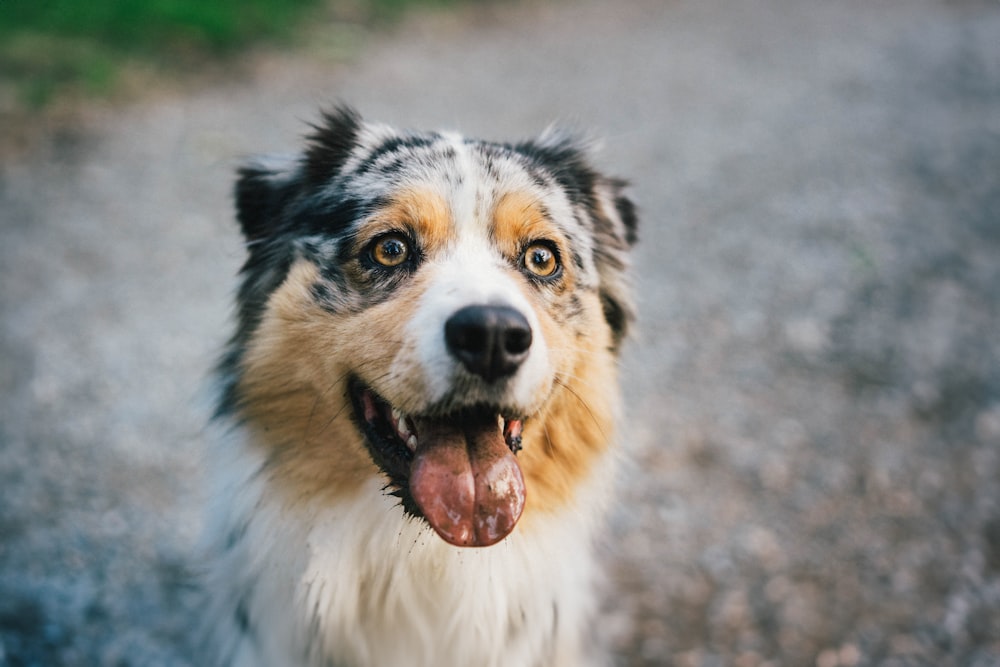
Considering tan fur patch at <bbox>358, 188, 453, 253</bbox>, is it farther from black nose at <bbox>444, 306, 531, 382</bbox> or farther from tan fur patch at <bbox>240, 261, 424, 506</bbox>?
black nose at <bbox>444, 306, 531, 382</bbox>

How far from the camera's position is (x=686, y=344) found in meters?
5.70

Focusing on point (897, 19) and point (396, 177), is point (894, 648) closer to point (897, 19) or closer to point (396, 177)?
point (396, 177)

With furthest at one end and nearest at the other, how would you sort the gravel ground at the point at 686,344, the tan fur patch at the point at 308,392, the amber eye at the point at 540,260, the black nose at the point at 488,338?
the gravel ground at the point at 686,344 → the amber eye at the point at 540,260 → the tan fur patch at the point at 308,392 → the black nose at the point at 488,338

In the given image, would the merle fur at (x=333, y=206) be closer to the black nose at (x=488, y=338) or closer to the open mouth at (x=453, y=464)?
the open mouth at (x=453, y=464)

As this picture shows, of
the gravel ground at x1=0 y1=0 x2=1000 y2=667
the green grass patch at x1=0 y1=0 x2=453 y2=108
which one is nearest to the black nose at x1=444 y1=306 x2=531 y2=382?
the gravel ground at x1=0 y1=0 x2=1000 y2=667

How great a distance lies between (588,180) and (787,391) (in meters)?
2.92

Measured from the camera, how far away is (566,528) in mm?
2627

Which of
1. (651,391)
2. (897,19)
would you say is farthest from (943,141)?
(651,391)

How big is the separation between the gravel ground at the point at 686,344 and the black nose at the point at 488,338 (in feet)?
4.33

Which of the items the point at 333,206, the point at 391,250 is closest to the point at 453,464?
the point at 391,250

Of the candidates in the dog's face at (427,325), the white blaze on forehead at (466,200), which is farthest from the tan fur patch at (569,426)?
the white blaze on forehead at (466,200)

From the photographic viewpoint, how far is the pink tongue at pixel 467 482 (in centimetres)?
214

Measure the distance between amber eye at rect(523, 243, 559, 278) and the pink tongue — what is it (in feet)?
2.08

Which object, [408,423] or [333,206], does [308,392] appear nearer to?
[408,423]
